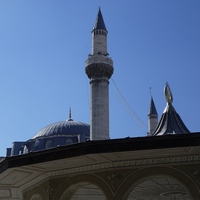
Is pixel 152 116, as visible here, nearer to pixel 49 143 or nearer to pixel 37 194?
pixel 49 143

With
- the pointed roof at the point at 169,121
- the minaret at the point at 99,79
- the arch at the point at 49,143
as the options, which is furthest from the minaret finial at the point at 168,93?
the arch at the point at 49,143

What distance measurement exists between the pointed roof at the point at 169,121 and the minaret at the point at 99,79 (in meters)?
11.3

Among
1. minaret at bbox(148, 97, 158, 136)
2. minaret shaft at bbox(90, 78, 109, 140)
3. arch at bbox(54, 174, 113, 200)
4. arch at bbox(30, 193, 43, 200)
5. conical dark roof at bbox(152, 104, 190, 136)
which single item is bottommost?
arch at bbox(30, 193, 43, 200)

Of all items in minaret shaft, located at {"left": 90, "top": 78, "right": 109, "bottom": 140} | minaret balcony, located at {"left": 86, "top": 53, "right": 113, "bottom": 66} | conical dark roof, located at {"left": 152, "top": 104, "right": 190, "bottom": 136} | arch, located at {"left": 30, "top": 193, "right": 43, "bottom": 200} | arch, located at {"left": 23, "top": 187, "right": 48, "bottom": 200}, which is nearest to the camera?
arch, located at {"left": 23, "top": 187, "right": 48, "bottom": 200}

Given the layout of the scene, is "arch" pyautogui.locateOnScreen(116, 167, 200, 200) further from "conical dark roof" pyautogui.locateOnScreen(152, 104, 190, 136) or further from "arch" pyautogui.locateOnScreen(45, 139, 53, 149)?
"arch" pyautogui.locateOnScreen(45, 139, 53, 149)

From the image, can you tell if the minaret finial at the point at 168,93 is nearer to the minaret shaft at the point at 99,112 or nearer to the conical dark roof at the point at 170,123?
the conical dark roof at the point at 170,123

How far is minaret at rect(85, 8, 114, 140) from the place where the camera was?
104 feet

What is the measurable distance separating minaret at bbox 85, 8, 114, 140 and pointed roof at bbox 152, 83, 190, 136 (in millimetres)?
11252

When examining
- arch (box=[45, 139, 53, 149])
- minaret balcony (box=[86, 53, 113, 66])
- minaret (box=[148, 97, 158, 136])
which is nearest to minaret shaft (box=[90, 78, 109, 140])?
minaret balcony (box=[86, 53, 113, 66])

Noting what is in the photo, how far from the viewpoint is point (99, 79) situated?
107ft

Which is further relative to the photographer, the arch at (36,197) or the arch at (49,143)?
the arch at (49,143)

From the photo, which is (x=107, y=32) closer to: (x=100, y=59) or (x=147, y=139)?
(x=100, y=59)

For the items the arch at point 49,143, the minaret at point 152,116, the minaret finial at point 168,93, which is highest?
the minaret at point 152,116

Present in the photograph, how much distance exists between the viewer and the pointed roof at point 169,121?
65.0 ft
